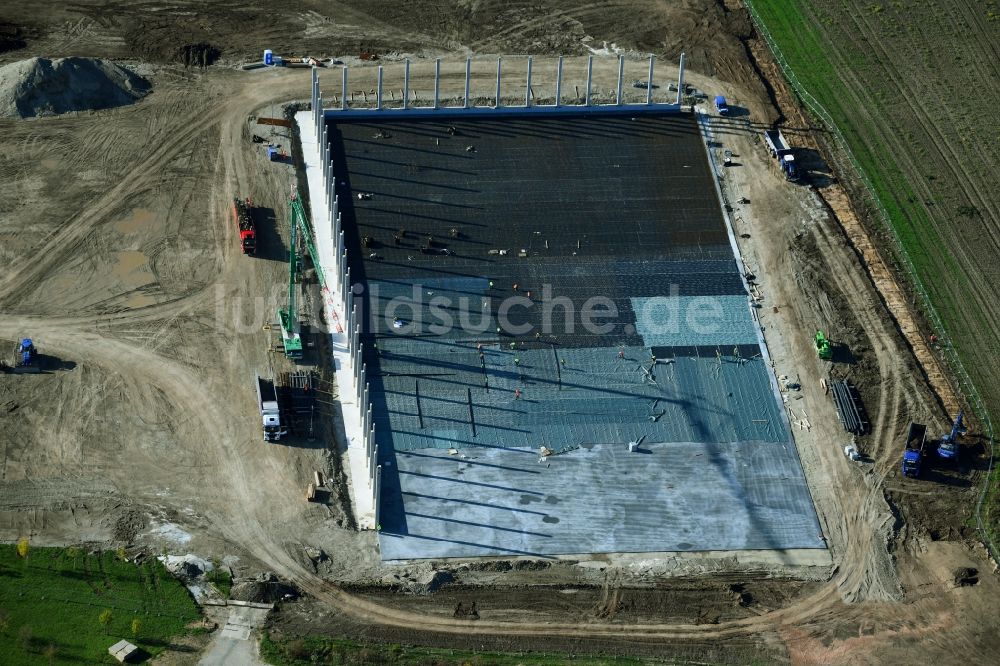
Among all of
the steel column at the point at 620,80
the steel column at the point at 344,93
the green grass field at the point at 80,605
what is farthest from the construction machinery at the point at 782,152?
the green grass field at the point at 80,605

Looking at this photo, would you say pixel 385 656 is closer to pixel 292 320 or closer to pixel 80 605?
pixel 80 605

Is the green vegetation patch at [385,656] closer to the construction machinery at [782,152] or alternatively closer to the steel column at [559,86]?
the construction machinery at [782,152]

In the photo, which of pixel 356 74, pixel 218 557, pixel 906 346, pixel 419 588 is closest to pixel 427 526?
pixel 419 588

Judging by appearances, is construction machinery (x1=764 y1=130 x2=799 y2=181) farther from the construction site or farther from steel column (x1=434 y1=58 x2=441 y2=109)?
steel column (x1=434 y1=58 x2=441 y2=109)

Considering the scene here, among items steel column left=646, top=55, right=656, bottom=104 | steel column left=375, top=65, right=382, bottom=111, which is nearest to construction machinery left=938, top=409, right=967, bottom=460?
steel column left=646, top=55, right=656, bottom=104

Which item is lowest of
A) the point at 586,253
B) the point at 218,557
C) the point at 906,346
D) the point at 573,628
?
the point at 573,628

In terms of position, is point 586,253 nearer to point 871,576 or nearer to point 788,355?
point 788,355

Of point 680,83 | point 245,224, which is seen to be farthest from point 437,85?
point 245,224
